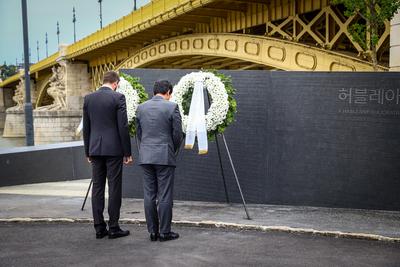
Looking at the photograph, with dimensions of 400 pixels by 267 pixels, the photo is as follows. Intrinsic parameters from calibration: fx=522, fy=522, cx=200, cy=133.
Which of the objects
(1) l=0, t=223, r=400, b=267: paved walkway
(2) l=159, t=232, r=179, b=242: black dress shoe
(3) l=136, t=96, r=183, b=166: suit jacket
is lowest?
(1) l=0, t=223, r=400, b=267: paved walkway

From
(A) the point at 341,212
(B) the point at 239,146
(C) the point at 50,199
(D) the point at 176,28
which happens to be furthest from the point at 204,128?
(D) the point at 176,28

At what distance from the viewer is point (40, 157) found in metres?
11.4

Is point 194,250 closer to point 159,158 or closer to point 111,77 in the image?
point 159,158

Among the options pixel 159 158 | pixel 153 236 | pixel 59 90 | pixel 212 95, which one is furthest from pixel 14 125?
pixel 159 158

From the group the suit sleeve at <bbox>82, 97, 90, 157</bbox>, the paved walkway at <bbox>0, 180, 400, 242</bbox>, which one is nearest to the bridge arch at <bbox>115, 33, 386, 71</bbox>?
the paved walkway at <bbox>0, 180, 400, 242</bbox>

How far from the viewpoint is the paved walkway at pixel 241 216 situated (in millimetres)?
6238

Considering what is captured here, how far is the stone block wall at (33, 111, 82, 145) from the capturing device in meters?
38.8

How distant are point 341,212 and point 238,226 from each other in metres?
1.88

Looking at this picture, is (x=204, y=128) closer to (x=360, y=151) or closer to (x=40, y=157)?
(x=360, y=151)

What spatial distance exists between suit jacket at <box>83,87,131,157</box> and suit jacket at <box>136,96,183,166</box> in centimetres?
25

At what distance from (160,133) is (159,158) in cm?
28

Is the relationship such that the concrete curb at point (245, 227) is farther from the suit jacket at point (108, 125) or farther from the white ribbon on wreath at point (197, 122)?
the suit jacket at point (108, 125)

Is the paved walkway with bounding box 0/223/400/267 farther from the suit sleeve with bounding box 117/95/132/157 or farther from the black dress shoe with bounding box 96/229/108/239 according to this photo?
the suit sleeve with bounding box 117/95/132/157

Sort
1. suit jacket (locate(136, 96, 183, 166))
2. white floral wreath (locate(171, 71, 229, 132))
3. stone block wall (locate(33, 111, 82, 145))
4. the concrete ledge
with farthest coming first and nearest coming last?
stone block wall (locate(33, 111, 82, 145)) < the concrete ledge < white floral wreath (locate(171, 71, 229, 132)) < suit jacket (locate(136, 96, 183, 166))
